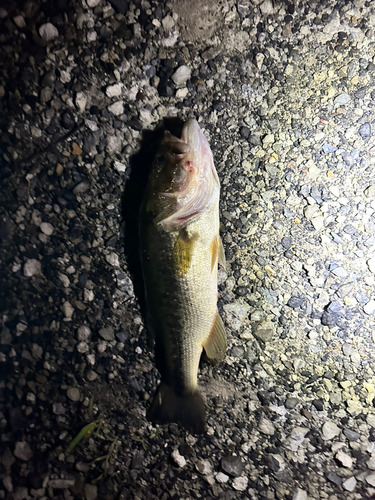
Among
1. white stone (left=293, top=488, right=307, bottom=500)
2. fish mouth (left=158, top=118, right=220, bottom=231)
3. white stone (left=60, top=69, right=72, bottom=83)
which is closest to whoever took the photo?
fish mouth (left=158, top=118, right=220, bottom=231)

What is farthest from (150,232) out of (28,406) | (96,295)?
(28,406)

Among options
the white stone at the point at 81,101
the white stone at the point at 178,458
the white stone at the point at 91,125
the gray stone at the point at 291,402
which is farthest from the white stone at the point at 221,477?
the white stone at the point at 81,101

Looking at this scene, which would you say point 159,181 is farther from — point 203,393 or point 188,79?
point 203,393

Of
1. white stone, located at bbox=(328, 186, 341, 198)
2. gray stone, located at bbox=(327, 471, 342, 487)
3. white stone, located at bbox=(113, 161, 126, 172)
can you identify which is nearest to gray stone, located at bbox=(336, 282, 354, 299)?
white stone, located at bbox=(328, 186, 341, 198)

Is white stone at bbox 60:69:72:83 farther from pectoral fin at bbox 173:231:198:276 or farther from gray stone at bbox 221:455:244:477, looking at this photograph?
gray stone at bbox 221:455:244:477

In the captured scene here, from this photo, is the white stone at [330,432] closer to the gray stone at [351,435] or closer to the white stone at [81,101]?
the gray stone at [351,435]

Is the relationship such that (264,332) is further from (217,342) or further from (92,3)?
(92,3)

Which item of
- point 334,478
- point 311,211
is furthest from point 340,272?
point 334,478
